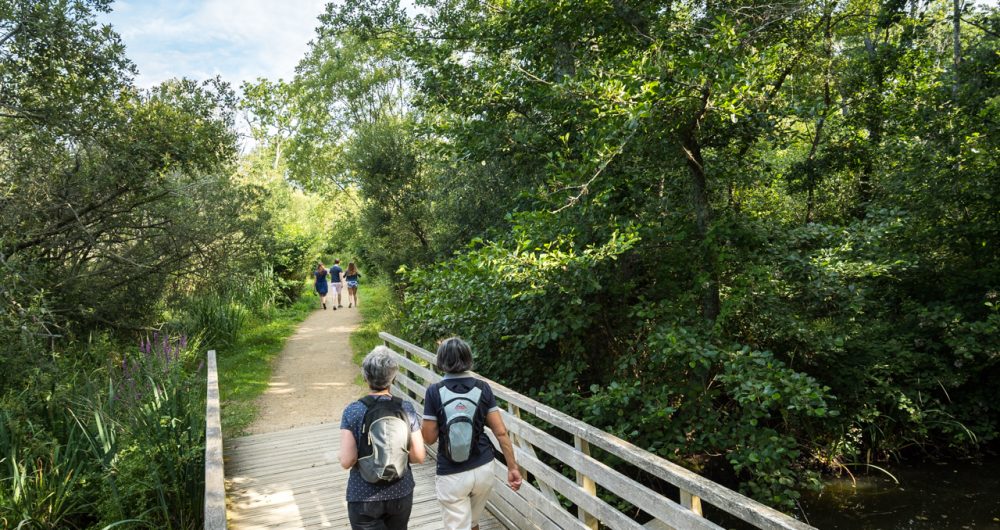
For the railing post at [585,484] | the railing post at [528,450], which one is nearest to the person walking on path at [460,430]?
the railing post at [585,484]

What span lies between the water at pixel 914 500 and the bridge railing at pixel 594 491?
450 centimetres

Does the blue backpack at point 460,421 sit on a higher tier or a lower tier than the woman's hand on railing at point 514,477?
higher

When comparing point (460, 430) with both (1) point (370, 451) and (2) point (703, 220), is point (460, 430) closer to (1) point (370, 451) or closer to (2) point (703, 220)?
(1) point (370, 451)

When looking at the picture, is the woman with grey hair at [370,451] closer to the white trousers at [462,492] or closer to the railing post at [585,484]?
the white trousers at [462,492]

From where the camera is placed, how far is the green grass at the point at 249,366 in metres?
9.02

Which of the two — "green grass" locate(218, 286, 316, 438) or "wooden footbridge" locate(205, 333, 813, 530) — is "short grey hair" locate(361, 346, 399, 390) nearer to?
"wooden footbridge" locate(205, 333, 813, 530)

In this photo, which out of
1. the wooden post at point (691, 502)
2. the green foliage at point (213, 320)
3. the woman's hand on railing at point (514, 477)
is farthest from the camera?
the green foliage at point (213, 320)

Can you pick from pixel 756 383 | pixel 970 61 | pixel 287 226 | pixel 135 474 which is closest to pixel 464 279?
pixel 756 383

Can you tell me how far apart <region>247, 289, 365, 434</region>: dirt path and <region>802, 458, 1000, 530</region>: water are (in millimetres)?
6761

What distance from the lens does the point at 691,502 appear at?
2.84 m

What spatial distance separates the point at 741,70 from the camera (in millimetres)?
5336

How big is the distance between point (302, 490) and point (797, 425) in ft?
20.7

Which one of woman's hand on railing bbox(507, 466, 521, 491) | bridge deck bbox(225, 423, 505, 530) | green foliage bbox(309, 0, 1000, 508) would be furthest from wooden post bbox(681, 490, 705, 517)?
green foliage bbox(309, 0, 1000, 508)

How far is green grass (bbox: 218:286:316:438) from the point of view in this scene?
902 cm
